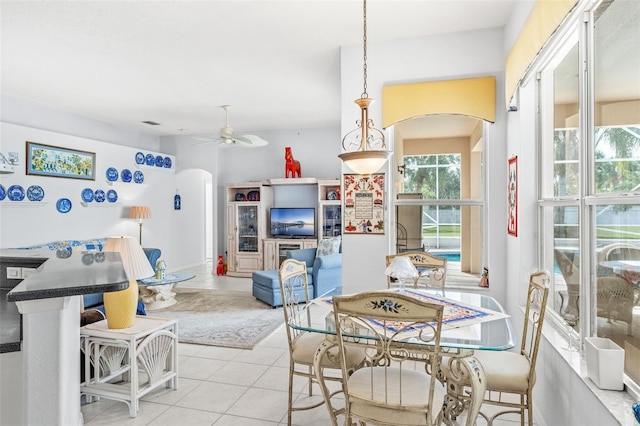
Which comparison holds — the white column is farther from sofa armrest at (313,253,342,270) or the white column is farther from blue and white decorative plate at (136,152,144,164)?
blue and white decorative plate at (136,152,144,164)

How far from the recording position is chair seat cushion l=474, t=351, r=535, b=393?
75.6 inches

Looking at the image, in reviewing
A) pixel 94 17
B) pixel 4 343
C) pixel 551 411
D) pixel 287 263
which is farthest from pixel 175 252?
pixel 551 411

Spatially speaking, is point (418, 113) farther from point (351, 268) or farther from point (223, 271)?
point (223, 271)

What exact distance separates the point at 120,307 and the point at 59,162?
13.5 ft

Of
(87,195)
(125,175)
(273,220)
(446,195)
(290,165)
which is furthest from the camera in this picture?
(273,220)

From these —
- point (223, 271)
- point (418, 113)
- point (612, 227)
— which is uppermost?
point (418, 113)

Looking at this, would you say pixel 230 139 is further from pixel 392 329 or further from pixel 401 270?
pixel 392 329

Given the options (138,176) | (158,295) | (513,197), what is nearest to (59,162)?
(138,176)

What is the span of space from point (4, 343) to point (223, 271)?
6259mm

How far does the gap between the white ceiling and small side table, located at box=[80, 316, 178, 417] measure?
238 cm

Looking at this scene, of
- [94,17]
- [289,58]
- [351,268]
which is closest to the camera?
[94,17]

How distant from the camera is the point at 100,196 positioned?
20.6ft

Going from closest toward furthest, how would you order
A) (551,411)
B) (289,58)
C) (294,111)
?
(551,411) < (289,58) < (294,111)

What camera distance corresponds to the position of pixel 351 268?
11.8 feet
